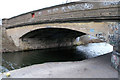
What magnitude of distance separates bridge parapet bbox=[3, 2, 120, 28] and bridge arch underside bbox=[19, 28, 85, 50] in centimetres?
290

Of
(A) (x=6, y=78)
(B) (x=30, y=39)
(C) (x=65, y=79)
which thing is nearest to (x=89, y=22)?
(C) (x=65, y=79)

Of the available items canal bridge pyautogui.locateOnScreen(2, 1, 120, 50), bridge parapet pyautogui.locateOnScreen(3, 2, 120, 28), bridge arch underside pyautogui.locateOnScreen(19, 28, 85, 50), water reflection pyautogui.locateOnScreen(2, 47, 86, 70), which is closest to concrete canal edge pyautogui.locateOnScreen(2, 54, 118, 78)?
canal bridge pyautogui.locateOnScreen(2, 1, 120, 50)

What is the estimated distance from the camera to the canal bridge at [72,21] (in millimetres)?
6500

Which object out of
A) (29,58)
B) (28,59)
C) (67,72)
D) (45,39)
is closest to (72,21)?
(67,72)

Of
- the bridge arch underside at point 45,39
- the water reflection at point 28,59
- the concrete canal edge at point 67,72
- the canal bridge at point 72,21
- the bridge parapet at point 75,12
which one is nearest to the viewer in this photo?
the concrete canal edge at point 67,72

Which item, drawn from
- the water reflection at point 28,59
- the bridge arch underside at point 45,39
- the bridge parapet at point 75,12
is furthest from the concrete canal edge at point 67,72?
the bridge arch underside at point 45,39

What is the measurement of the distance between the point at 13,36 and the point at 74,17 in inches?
543

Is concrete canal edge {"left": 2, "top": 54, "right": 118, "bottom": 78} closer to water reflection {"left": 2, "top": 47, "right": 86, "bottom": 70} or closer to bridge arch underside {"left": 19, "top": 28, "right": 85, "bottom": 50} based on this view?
water reflection {"left": 2, "top": 47, "right": 86, "bottom": 70}

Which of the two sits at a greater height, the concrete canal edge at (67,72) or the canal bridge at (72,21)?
the canal bridge at (72,21)

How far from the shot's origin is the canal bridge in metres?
6.50

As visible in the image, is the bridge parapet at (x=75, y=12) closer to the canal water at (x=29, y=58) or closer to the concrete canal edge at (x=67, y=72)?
the concrete canal edge at (x=67, y=72)

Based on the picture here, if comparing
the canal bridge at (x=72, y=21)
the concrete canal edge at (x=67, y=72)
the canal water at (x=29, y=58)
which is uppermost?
the canal bridge at (x=72, y=21)


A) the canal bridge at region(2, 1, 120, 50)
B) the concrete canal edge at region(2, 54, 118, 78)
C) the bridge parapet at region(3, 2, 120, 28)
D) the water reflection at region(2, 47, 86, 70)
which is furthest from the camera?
the water reflection at region(2, 47, 86, 70)

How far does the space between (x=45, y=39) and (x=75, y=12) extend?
1267 cm
